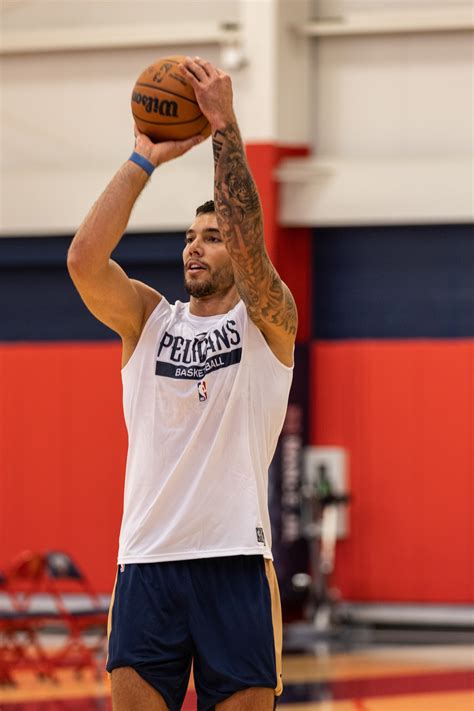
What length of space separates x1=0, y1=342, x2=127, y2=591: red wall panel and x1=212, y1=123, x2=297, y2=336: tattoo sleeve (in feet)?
30.6

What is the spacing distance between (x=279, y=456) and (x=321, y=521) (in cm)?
74

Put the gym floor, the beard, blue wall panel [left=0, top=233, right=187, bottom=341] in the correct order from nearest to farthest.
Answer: the beard
the gym floor
blue wall panel [left=0, top=233, right=187, bottom=341]

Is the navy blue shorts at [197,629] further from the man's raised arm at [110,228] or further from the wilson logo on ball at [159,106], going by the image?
the wilson logo on ball at [159,106]

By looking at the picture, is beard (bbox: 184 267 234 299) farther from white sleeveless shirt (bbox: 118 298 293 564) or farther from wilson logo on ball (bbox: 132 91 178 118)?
wilson logo on ball (bbox: 132 91 178 118)

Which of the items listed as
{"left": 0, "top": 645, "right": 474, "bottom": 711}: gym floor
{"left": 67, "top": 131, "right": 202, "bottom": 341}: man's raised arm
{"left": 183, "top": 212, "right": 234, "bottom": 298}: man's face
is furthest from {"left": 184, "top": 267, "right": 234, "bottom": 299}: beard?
{"left": 0, "top": 645, "right": 474, "bottom": 711}: gym floor

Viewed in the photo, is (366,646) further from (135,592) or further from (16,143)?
(135,592)

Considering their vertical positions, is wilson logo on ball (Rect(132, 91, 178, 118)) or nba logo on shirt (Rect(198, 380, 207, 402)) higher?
wilson logo on ball (Rect(132, 91, 178, 118))

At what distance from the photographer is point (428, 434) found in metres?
12.7

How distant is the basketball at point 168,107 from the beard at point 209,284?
0.44 m

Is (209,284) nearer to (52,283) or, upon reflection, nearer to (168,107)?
(168,107)

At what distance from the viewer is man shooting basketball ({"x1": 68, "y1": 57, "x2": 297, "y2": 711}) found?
3674mm

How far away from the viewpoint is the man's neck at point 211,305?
4031 millimetres

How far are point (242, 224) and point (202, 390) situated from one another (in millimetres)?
490

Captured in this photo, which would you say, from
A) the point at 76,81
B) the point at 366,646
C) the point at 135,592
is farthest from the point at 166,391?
the point at 76,81
